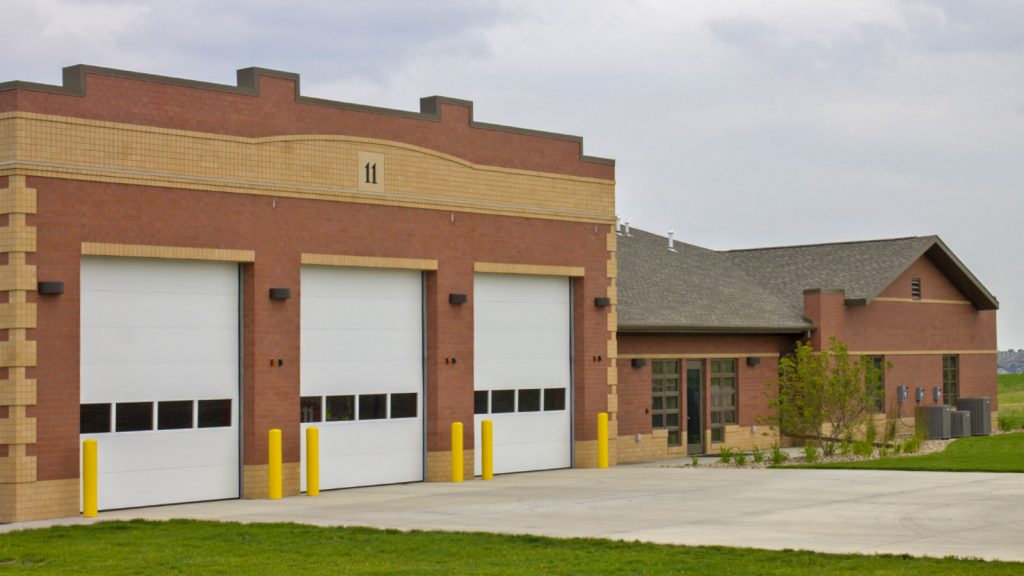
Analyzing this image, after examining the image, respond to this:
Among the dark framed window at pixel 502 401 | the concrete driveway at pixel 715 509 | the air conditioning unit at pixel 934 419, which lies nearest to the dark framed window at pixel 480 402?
the dark framed window at pixel 502 401

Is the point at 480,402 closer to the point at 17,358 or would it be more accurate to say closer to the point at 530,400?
the point at 530,400

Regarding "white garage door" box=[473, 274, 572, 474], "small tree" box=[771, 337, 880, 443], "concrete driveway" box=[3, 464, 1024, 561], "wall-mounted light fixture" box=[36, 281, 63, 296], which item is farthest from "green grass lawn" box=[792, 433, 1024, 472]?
"wall-mounted light fixture" box=[36, 281, 63, 296]

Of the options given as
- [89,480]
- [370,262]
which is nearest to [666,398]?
[370,262]

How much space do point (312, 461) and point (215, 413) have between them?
1889 mm

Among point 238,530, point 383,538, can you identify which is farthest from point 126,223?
point 383,538

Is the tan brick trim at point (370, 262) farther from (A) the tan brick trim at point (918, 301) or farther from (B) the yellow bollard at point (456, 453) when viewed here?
(A) the tan brick trim at point (918, 301)

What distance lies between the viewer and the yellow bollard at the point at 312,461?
25.4 m

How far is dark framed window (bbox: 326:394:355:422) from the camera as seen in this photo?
2653 cm

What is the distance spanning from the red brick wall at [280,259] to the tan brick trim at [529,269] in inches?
5.2

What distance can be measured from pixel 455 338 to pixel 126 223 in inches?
292

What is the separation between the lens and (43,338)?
22.2 metres

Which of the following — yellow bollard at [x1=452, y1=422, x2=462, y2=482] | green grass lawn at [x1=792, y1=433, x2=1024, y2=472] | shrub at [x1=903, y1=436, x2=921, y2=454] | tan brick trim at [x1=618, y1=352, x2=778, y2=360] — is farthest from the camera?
tan brick trim at [x1=618, y1=352, x2=778, y2=360]

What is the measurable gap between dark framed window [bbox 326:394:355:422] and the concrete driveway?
53.6 inches

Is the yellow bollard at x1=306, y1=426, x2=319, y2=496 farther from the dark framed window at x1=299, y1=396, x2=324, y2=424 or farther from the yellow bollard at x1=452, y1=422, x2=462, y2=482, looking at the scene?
the yellow bollard at x1=452, y1=422, x2=462, y2=482
